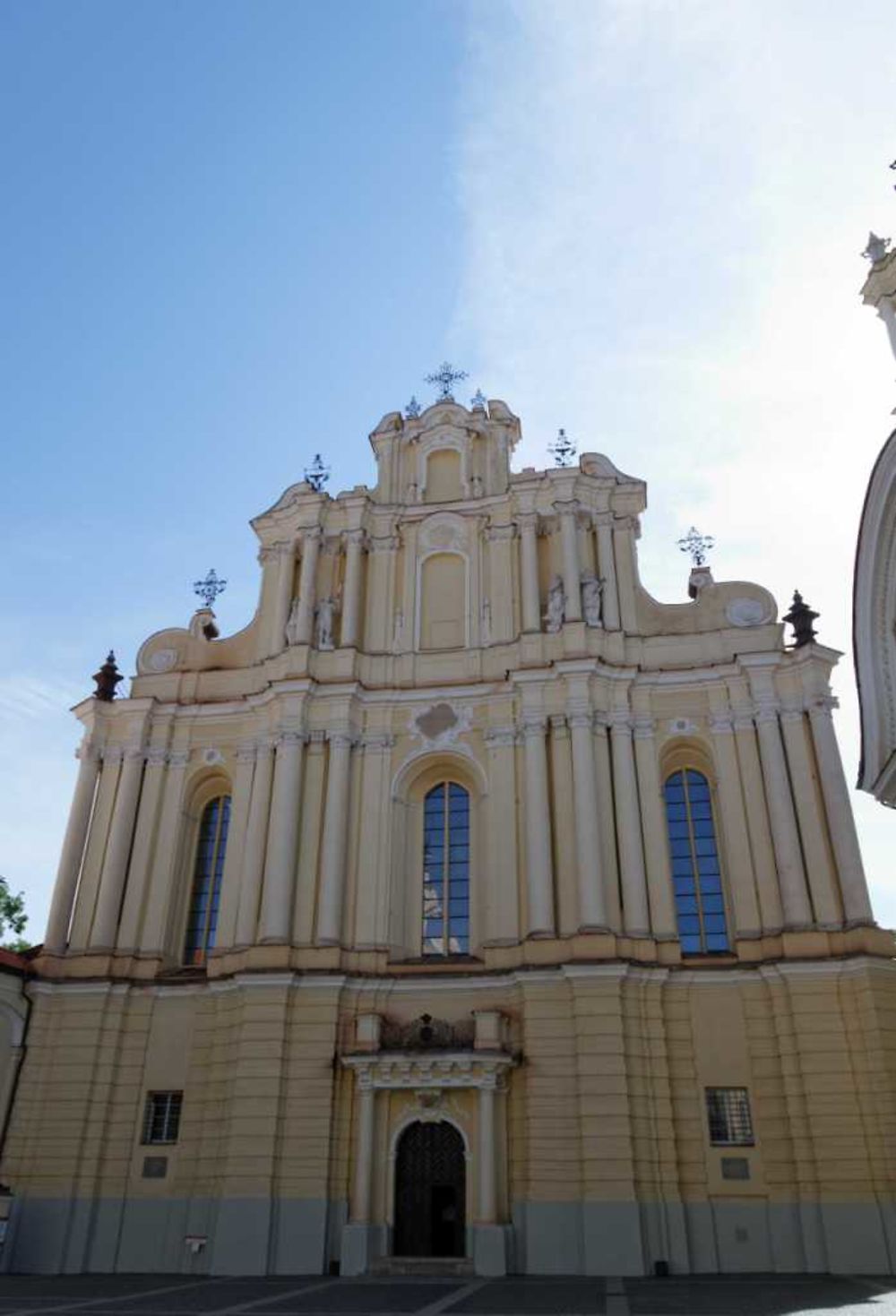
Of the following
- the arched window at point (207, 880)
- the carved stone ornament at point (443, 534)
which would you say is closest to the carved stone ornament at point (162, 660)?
the arched window at point (207, 880)

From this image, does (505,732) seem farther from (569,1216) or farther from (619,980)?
(569,1216)

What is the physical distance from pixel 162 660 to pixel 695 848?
1477 cm

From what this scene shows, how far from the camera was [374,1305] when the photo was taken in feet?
46.0

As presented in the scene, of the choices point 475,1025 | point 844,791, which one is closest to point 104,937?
point 475,1025

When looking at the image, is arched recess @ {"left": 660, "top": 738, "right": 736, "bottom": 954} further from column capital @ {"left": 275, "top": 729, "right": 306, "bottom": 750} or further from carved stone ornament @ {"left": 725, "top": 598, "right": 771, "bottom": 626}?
column capital @ {"left": 275, "top": 729, "right": 306, "bottom": 750}

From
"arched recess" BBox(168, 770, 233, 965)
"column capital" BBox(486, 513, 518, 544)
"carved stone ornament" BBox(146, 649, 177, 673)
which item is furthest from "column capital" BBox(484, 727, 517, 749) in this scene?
"carved stone ornament" BBox(146, 649, 177, 673)

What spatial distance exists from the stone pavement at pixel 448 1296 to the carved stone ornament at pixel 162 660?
14087 millimetres

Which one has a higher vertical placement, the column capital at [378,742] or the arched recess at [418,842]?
the column capital at [378,742]

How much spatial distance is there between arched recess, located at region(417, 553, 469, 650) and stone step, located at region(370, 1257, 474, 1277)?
13.5 metres

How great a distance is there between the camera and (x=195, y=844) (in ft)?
82.9

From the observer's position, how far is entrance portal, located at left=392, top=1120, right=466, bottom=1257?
19500 millimetres

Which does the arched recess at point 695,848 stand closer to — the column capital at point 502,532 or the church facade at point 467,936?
the church facade at point 467,936

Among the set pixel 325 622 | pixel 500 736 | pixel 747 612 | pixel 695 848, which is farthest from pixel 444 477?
pixel 695 848

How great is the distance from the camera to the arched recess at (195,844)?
2402cm
